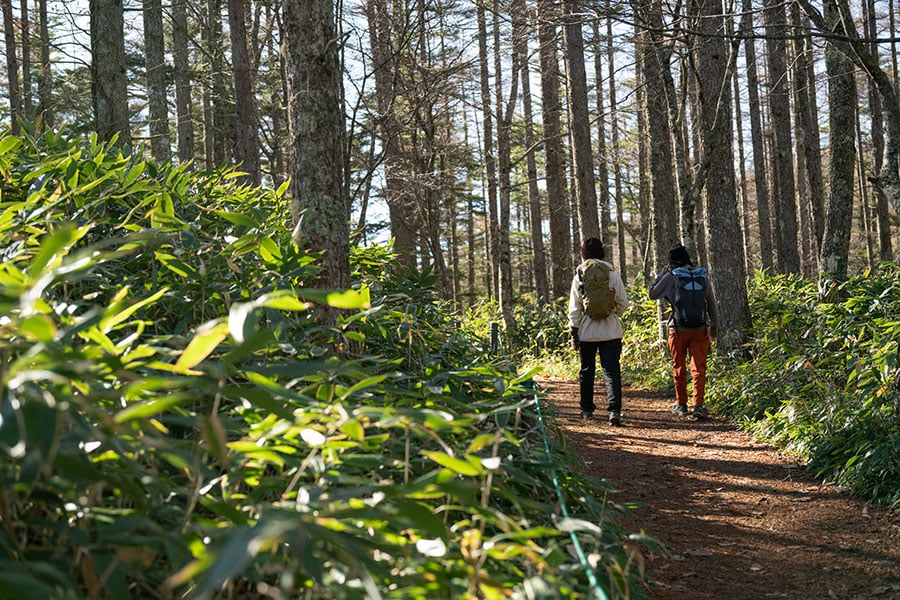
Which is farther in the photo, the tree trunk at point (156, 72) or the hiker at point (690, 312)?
the tree trunk at point (156, 72)

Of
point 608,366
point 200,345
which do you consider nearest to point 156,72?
point 608,366

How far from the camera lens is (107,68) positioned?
7055 millimetres

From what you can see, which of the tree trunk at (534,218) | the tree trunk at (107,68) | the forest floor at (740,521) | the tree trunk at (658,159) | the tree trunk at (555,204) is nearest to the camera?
the forest floor at (740,521)

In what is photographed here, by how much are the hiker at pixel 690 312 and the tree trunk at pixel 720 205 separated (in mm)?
1918

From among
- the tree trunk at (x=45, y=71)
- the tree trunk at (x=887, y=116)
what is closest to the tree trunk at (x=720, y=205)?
the tree trunk at (x=887, y=116)

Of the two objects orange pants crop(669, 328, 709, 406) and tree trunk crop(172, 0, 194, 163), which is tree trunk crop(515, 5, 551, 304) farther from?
orange pants crop(669, 328, 709, 406)

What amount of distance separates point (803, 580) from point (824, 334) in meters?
3.97

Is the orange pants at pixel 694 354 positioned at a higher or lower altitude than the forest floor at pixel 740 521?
higher

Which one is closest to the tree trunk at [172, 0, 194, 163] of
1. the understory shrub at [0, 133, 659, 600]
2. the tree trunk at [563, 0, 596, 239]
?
the tree trunk at [563, 0, 596, 239]

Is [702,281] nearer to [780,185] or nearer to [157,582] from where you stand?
[157,582]

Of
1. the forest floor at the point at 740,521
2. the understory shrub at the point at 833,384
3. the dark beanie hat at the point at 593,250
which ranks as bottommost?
the forest floor at the point at 740,521

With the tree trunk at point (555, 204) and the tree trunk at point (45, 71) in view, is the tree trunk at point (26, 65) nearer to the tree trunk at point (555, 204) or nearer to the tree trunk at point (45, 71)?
the tree trunk at point (45, 71)

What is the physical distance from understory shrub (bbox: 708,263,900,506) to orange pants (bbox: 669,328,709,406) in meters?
0.44

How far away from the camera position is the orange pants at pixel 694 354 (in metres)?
8.86
